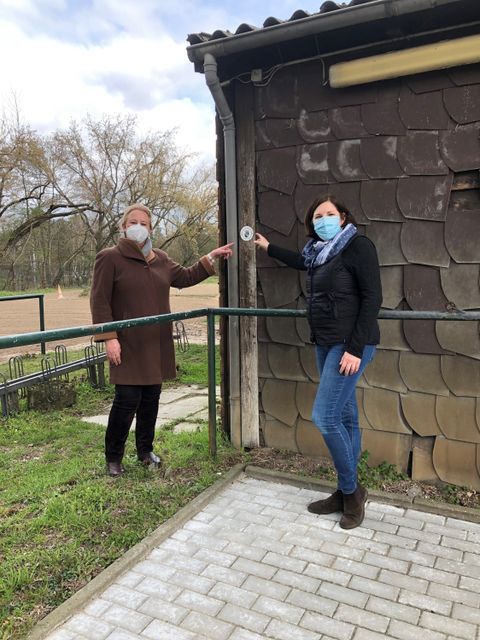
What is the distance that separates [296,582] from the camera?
75.5 inches

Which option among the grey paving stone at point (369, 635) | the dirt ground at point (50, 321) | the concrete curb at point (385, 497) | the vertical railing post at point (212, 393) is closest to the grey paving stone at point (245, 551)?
the grey paving stone at point (369, 635)

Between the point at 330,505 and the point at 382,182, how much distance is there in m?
1.79

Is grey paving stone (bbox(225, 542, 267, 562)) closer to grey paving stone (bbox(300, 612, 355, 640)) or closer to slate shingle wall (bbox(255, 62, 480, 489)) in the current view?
grey paving stone (bbox(300, 612, 355, 640))

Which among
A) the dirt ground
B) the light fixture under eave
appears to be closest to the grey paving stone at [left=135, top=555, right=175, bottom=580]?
the light fixture under eave

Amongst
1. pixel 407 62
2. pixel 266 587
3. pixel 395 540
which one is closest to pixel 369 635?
pixel 266 587

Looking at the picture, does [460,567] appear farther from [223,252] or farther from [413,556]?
[223,252]

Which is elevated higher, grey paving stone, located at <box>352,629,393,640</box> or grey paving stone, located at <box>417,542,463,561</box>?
grey paving stone, located at <box>352,629,393,640</box>

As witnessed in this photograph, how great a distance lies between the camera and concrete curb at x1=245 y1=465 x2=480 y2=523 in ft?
7.92

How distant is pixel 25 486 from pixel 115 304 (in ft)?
4.08

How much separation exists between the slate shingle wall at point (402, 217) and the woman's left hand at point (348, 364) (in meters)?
0.79

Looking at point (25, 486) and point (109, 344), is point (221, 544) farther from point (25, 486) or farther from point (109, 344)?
point (25, 486)

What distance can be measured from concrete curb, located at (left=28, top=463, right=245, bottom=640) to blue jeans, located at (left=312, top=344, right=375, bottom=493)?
75 cm

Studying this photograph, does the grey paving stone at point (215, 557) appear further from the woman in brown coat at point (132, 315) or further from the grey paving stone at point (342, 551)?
the woman in brown coat at point (132, 315)

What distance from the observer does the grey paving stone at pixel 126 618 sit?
5.53 feet
